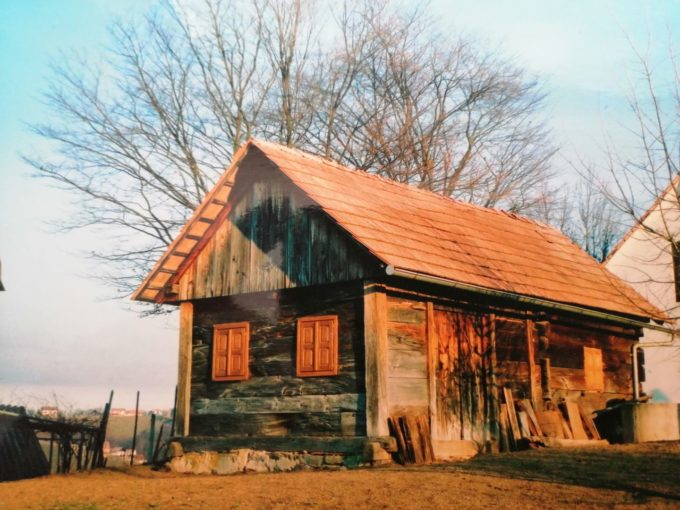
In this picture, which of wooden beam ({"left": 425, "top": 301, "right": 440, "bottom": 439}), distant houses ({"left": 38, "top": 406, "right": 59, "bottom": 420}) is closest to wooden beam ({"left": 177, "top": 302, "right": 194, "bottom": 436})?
wooden beam ({"left": 425, "top": 301, "right": 440, "bottom": 439})

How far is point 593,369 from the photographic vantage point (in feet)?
61.0

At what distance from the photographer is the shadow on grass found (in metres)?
9.84

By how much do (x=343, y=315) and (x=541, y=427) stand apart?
5055 mm

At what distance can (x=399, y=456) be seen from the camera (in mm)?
12945

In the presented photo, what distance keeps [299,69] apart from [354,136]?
119 inches

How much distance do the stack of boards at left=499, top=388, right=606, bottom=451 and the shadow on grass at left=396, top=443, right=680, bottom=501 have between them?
34.4 inches

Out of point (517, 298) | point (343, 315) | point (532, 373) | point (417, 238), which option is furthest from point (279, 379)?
point (532, 373)

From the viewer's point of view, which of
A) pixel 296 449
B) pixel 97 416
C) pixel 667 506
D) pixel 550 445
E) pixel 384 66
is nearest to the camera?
pixel 667 506

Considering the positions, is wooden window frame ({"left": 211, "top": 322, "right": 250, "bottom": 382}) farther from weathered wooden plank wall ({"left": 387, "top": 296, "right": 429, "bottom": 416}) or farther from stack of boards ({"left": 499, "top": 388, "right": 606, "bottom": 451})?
stack of boards ({"left": 499, "top": 388, "right": 606, "bottom": 451})

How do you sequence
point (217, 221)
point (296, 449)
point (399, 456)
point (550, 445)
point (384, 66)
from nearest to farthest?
point (399, 456), point (296, 449), point (550, 445), point (217, 221), point (384, 66)

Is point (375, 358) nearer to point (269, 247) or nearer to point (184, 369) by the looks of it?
point (269, 247)

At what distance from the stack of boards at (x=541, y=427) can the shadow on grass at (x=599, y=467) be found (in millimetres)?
873

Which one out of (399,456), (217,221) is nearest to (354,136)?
(217,221)

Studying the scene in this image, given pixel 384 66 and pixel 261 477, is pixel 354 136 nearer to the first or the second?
pixel 384 66
